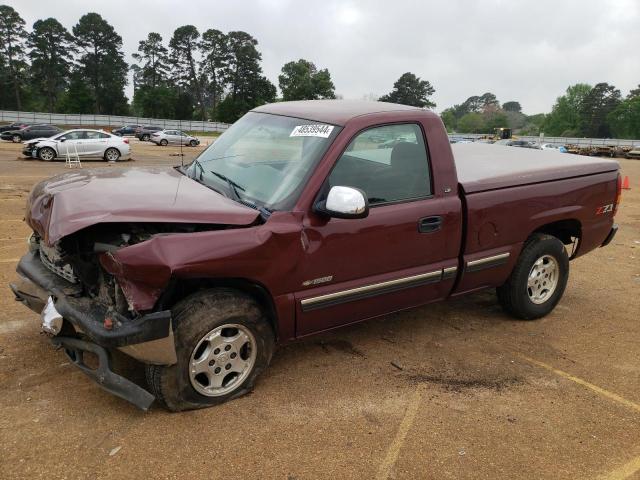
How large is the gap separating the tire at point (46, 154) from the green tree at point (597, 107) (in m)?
111

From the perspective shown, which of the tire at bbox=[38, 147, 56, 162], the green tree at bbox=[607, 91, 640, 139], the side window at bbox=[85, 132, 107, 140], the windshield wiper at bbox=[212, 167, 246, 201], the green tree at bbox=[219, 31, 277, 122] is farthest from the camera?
the green tree at bbox=[607, 91, 640, 139]

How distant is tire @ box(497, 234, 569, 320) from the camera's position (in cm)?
471

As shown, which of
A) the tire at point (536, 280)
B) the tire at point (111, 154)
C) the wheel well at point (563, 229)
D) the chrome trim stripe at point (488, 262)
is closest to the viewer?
the chrome trim stripe at point (488, 262)

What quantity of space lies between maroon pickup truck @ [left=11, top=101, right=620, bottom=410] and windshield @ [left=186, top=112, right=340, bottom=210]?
0.01 metres

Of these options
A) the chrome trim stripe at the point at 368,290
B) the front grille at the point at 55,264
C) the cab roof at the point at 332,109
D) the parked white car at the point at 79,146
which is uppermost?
the cab roof at the point at 332,109

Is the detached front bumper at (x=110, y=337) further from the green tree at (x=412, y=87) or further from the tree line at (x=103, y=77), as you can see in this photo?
the green tree at (x=412, y=87)

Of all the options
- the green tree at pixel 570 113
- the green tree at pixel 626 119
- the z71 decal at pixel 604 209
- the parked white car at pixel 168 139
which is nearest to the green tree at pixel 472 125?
the green tree at pixel 570 113

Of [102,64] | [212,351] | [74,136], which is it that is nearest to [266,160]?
[212,351]

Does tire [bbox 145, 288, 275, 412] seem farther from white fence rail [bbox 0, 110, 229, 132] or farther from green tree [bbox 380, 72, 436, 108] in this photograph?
green tree [bbox 380, 72, 436, 108]

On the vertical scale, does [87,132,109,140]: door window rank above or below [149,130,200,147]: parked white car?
above

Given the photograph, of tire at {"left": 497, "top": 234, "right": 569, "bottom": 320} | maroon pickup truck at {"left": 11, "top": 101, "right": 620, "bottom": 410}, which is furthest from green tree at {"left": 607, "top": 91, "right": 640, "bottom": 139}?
maroon pickup truck at {"left": 11, "top": 101, "right": 620, "bottom": 410}

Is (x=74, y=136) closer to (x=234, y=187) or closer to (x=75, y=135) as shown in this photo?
(x=75, y=135)

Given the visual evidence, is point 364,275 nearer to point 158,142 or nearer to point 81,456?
point 81,456

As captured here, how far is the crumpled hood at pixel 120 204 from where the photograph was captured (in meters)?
2.90
